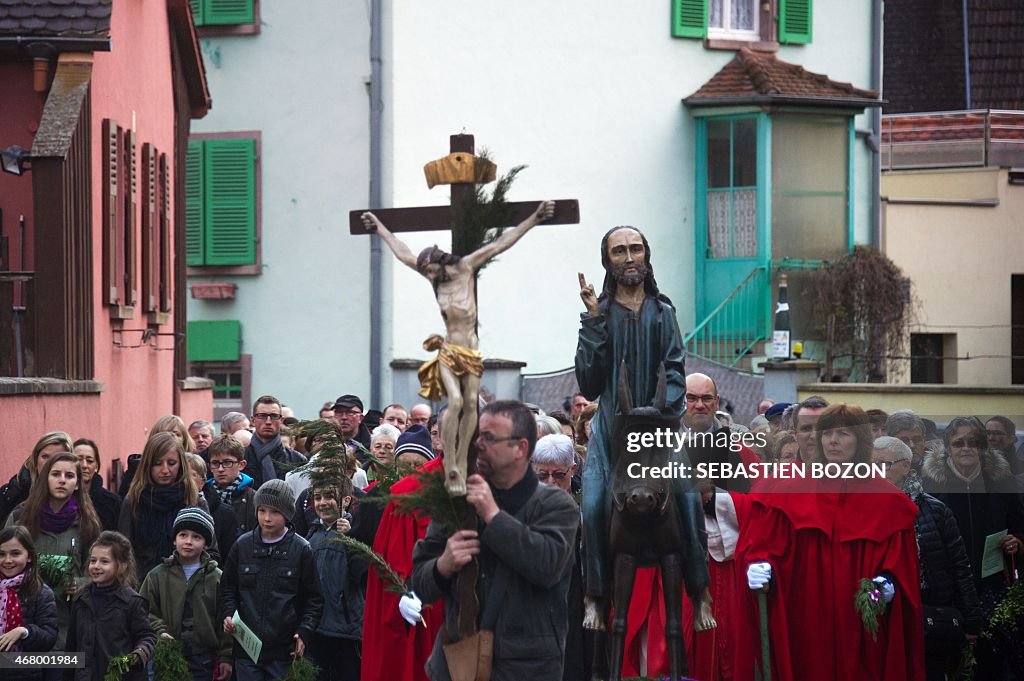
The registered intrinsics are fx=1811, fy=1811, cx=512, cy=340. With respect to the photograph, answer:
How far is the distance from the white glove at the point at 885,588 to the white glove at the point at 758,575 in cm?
57

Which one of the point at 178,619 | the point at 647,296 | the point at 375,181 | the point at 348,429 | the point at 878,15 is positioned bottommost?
the point at 178,619

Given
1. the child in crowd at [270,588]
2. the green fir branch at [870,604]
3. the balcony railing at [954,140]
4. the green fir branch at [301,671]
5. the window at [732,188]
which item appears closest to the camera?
the green fir branch at [870,604]

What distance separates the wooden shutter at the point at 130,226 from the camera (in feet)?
60.6

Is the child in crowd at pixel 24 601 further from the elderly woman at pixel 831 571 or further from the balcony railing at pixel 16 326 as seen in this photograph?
the balcony railing at pixel 16 326

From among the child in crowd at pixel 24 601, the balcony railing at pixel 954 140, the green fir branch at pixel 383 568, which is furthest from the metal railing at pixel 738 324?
the green fir branch at pixel 383 568

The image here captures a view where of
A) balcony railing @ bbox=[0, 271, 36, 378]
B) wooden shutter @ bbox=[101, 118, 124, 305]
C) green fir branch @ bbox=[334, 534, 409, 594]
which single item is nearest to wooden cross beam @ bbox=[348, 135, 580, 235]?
green fir branch @ bbox=[334, 534, 409, 594]

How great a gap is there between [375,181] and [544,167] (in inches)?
93.1

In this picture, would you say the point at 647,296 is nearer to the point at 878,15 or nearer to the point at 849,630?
the point at 849,630

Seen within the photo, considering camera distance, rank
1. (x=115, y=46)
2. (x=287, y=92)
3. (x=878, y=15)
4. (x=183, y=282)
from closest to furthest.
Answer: (x=115, y=46)
(x=183, y=282)
(x=287, y=92)
(x=878, y=15)

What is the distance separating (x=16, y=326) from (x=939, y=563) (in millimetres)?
8697

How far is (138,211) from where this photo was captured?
19.2m

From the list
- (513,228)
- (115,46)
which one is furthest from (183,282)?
(513,228)

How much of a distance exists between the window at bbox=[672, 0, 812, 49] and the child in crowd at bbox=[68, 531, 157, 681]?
1689 centimetres

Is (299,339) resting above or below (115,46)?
below
